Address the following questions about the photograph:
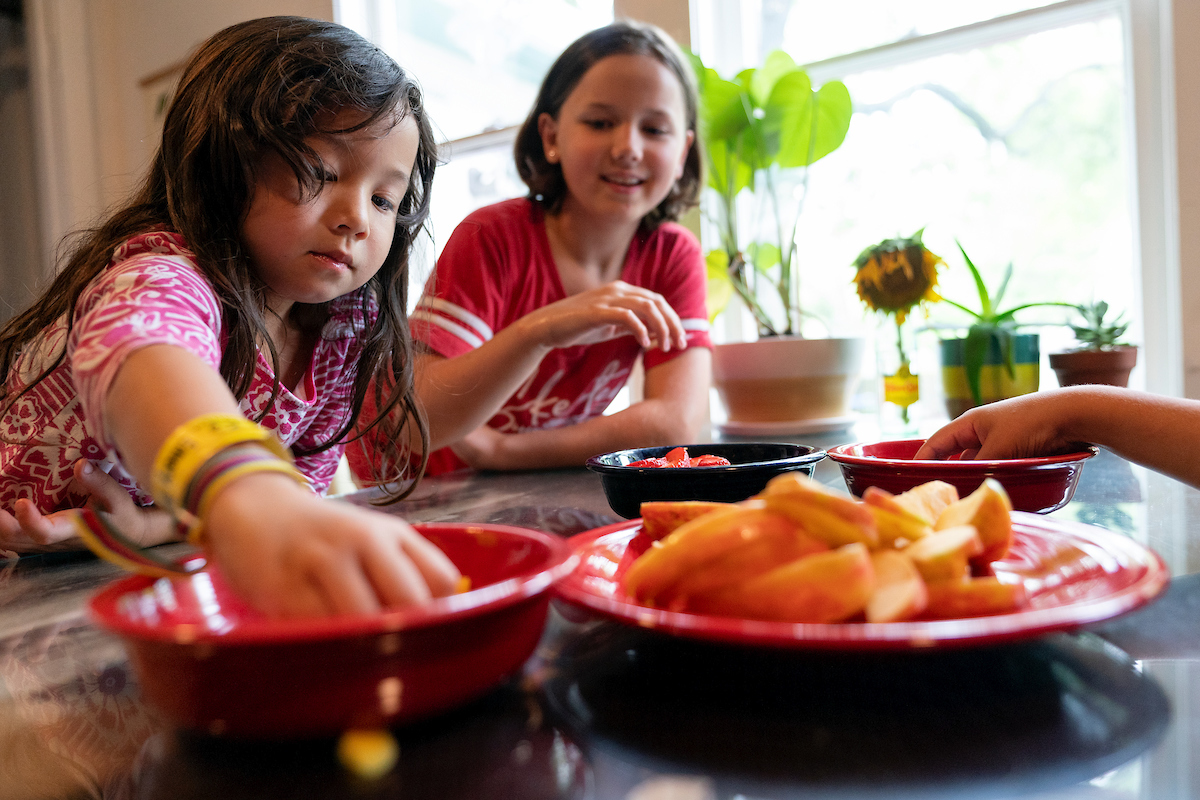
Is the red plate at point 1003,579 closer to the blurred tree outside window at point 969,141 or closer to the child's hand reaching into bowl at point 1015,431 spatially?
the child's hand reaching into bowl at point 1015,431

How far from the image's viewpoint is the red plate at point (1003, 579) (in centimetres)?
26

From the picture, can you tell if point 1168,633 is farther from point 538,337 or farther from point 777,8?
point 777,8

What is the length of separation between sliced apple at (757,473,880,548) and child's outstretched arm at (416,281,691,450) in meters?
0.59

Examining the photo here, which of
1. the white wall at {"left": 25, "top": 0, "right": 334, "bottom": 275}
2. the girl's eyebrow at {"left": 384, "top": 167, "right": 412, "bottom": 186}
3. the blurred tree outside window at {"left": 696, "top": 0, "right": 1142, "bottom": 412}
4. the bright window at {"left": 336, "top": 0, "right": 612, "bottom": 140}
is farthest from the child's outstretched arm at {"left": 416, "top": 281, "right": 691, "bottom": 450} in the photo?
the white wall at {"left": 25, "top": 0, "right": 334, "bottom": 275}

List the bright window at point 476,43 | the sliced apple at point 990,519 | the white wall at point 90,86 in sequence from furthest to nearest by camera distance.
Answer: the white wall at point 90,86
the bright window at point 476,43
the sliced apple at point 990,519

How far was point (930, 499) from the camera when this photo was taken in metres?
0.43

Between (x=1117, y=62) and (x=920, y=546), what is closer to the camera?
(x=920, y=546)

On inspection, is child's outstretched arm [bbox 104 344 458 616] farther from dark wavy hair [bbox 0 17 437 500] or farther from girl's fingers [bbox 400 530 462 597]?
dark wavy hair [bbox 0 17 437 500]

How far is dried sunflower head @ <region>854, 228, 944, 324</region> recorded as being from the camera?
1.48 meters

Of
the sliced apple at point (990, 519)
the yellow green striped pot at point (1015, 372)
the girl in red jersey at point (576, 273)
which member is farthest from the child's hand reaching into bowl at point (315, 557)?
the yellow green striped pot at point (1015, 372)

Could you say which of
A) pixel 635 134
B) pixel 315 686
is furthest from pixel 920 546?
pixel 635 134

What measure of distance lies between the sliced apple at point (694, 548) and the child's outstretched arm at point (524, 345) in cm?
59

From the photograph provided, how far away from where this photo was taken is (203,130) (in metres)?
0.73

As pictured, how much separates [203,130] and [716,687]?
0.68m
